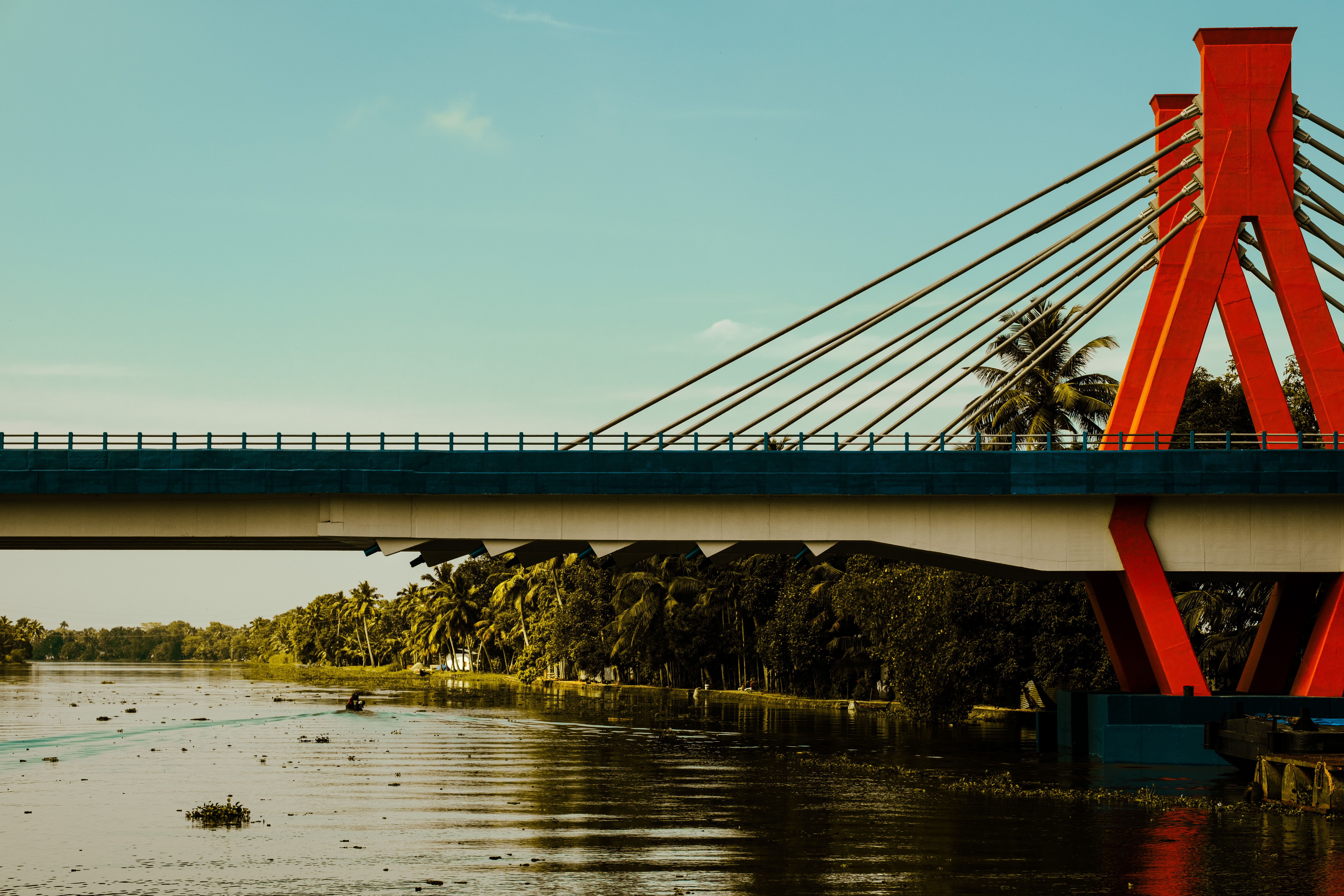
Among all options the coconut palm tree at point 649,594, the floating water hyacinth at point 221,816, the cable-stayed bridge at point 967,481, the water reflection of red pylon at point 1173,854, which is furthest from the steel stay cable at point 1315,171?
the coconut palm tree at point 649,594

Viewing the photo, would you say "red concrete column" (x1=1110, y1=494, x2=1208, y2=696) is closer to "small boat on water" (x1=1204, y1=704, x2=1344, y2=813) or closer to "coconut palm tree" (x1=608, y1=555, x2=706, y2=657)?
"small boat on water" (x1=1204, y1=704, x2=1344, y2=813)

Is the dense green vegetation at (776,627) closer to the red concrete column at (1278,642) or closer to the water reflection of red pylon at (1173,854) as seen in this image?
the red concrete column at (1278,642)

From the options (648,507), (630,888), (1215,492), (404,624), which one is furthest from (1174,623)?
(404,624)

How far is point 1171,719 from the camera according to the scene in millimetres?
31609

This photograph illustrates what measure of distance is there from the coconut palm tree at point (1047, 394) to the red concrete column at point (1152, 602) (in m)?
17.6

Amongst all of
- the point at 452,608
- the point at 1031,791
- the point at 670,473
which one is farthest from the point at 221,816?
the point at 452,608

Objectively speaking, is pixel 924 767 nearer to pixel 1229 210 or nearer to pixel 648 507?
pixel 648 507

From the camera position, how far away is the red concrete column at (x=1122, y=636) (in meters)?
36.3

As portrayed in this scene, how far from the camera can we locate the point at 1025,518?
108 feet

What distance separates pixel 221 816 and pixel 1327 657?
24.8 m

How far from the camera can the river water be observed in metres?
16.8

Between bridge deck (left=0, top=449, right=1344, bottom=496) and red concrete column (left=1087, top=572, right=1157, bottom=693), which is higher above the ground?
bridge deck (left=0, top=449, right=1344, bottom=496)

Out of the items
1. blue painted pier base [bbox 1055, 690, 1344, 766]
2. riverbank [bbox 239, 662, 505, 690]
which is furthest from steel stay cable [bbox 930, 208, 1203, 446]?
riverbank [bbox 239, 662, 505, 690]

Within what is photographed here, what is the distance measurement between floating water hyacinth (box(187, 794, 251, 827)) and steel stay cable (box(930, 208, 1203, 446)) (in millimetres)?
18078
